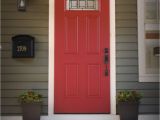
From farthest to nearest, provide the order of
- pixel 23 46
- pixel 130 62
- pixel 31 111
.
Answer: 1. pixel 130 62
2. pixel 23 46
3. pixel 31 111

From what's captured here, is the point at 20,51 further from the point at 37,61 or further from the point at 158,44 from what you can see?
the point at 158,44

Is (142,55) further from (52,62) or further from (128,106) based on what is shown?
(52,62)

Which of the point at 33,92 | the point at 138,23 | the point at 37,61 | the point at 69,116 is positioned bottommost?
the point at 69,116

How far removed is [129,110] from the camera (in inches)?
217

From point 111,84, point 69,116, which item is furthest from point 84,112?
point 111,84

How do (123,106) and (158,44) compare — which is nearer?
(123,106)

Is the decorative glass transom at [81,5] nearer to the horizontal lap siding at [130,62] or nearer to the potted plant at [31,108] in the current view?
the horizontal lap siding at [130,62]

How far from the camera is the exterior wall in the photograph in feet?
19.3

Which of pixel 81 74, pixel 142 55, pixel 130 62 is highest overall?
pixel 142 55

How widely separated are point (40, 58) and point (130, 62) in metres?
1.38

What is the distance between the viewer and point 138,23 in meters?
5.91

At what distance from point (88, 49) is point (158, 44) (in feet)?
3.52

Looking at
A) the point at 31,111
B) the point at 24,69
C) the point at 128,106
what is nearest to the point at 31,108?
the point at 31,111

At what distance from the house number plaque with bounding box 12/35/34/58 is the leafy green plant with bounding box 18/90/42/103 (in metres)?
0.58
